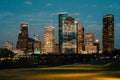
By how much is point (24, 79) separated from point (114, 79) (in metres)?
13.2

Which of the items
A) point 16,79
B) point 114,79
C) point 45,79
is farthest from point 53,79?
point 114,79

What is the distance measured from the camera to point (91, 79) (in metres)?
52.8

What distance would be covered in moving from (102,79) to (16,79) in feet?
41.3

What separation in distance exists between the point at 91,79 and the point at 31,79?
8693 millimetres

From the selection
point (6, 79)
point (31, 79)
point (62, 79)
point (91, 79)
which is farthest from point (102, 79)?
point (6, 79)

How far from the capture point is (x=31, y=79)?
52531 millimetres

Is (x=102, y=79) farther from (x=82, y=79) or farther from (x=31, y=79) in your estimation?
(x=31, y=79)

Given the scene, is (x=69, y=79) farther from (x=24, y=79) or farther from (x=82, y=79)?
(x=24, y=79)

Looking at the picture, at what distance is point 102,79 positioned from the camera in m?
53.2

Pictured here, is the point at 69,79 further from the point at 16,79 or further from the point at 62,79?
the point at 16,79

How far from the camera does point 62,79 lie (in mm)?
52656

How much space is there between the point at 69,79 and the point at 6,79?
9.11 meters

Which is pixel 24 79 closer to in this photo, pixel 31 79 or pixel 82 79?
pixel 31 79

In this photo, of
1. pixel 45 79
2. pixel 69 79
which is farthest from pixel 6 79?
pixel 69 79
